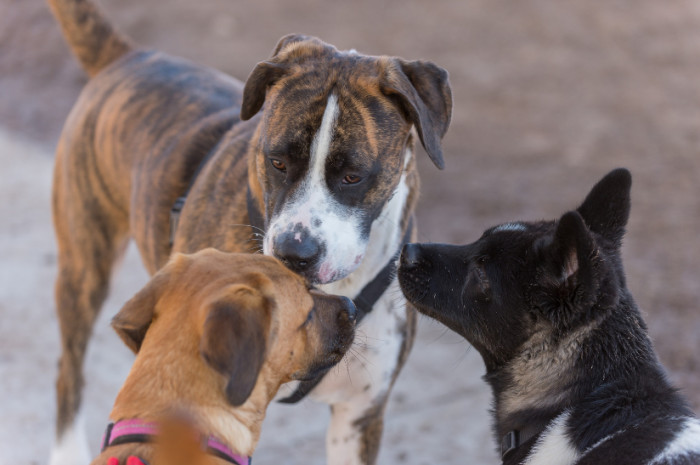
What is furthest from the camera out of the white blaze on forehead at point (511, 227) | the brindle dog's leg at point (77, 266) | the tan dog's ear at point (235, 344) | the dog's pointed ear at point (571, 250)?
the brindle dog's leg at point (77, 266)

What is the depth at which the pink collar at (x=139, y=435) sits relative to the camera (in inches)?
94.8

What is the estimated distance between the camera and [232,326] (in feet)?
7.68

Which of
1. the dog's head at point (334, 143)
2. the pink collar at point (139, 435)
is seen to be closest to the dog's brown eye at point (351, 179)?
the dog's head at point (334, 143)

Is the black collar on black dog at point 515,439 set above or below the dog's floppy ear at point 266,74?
below

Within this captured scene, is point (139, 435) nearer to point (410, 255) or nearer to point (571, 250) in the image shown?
point (410, 255)

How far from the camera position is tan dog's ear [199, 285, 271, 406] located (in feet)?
7.50

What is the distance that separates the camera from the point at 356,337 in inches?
127

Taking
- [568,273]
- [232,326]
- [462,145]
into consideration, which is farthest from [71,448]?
[462,145]

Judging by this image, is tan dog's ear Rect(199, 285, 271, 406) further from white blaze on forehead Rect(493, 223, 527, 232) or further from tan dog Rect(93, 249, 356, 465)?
white blaze on forehead Rect(493, 223, 527, 232)

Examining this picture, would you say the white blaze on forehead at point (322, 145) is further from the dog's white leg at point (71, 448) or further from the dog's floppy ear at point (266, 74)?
the dog's white leg at point (71, 448)

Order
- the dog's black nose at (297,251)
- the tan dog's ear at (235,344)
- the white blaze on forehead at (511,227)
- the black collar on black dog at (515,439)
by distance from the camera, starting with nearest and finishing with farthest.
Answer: the tan dog's ear at (235,344) → the dog's black nose at (297,251) → the black collar on black dog at (515,439) → the white blaze on forehead at (511,227)

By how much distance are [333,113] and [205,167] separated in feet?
2.99

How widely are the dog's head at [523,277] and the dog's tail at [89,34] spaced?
2.25 m

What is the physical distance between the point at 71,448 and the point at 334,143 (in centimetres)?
251
